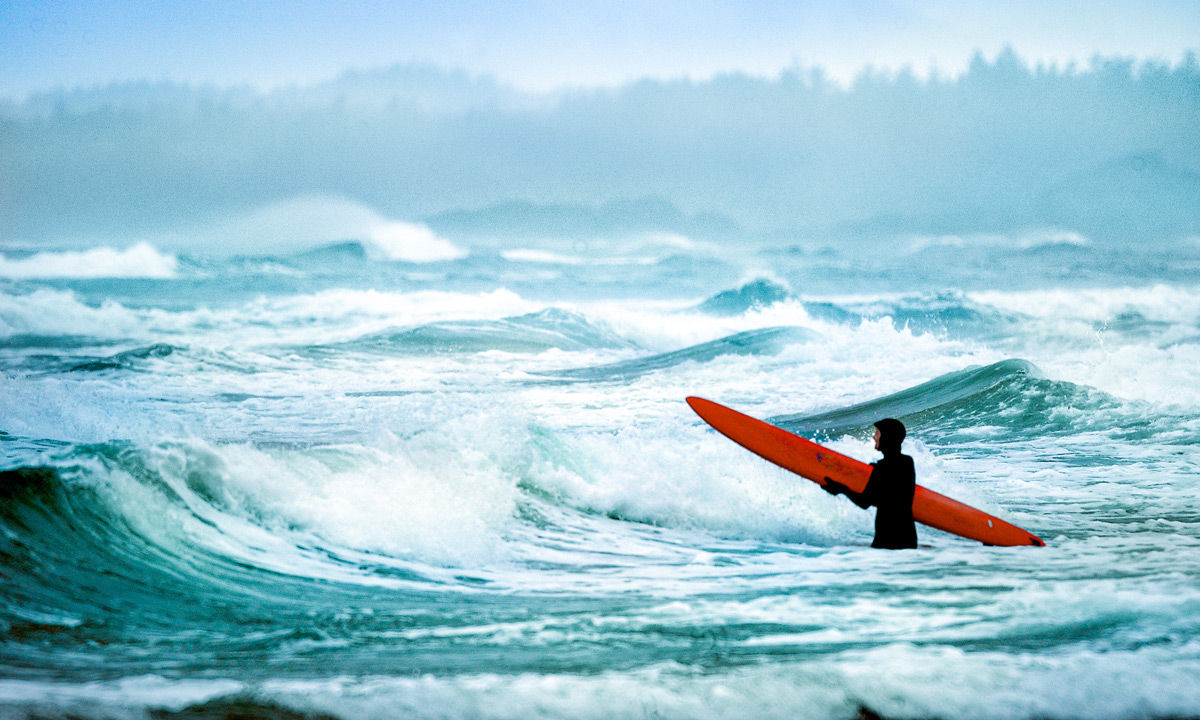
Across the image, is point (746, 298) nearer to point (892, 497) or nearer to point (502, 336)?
point (502, 336)

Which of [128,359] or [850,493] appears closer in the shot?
[850,493]

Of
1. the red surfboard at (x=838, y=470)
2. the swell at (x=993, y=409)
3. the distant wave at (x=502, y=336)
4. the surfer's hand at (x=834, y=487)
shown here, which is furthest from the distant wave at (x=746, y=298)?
the surfer's hand at (x=834, y=487)

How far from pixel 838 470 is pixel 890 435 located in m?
0.88

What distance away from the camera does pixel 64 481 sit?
11.8 feet

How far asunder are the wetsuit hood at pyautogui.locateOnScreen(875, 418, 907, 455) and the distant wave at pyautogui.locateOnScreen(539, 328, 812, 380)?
27.4 feet

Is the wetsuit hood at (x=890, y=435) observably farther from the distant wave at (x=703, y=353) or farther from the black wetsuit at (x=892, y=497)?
the distant wave at (x=703, y=353)

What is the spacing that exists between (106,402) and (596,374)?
578 centimetres

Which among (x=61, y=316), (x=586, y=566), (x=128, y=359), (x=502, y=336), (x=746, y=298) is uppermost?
(x=746, y=298)

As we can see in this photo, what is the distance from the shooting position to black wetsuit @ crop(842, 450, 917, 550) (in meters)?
3.20

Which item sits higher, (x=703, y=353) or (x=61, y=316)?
(x=61, y=316)

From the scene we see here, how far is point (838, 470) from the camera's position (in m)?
4.02

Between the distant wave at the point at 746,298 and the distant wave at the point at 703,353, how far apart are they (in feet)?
20.7

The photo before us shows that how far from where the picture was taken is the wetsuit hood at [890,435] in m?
3.16

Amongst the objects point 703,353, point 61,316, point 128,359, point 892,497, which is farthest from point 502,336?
point 892,497
